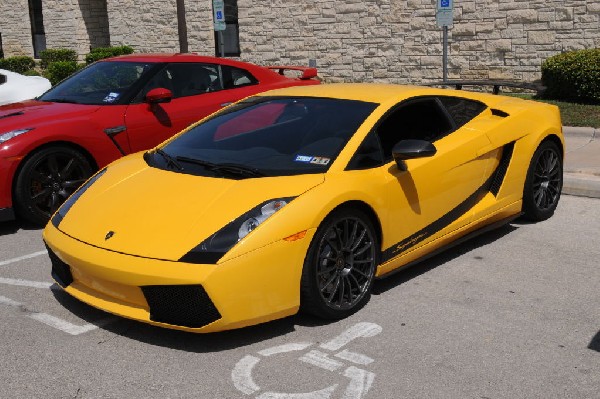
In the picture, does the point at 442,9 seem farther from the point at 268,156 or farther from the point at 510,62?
the point at 268,156

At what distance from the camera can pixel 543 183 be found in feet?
21.1

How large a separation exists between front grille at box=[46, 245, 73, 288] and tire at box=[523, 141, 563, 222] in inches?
143

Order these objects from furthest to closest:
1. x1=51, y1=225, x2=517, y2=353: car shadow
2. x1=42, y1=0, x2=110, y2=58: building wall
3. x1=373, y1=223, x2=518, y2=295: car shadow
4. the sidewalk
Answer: x1=42, y1=0, x2=110, y2=58: building wall, the sidewalk, x1=373, y1=223, x2=518, y2=295: car shadow, x1=51, y1=225, x2=517, y2=353: car shadow

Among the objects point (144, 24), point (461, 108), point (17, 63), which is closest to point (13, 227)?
point (461, 108)

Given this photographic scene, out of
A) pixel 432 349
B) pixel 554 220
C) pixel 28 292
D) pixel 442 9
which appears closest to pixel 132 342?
pixel 28 292

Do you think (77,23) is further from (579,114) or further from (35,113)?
(35,113)

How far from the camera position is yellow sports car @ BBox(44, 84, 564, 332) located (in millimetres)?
3967

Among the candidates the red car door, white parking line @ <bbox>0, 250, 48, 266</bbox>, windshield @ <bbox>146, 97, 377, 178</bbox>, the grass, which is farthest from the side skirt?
the grass

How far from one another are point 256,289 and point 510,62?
37.7 feet

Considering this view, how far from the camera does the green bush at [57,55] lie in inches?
912

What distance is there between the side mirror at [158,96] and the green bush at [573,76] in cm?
755

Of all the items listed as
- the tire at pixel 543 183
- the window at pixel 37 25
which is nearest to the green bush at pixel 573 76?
the tire at pixel 543 183

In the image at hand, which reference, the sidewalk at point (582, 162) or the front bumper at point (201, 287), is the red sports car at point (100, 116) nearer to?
the front bumper at point (201, 287)

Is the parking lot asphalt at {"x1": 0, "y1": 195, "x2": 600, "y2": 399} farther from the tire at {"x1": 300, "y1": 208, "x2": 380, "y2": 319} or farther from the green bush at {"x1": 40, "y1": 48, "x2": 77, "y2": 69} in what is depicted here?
the green bush at {"x1": 40, "y1": 48, "x2": 77, "y2": 69}
